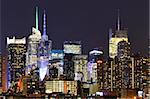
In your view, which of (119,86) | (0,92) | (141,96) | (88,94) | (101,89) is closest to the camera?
(0,92)

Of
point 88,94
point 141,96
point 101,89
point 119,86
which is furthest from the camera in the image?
point 119,86

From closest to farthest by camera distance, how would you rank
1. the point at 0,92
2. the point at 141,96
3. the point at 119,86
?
the point at 0,92 → the point at 141,96 → the point at 119,86

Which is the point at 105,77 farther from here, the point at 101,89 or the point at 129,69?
the point at 101,89

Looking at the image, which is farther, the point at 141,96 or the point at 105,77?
the point at 105,77

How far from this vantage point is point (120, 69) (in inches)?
838

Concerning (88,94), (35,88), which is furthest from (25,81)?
(88,94)

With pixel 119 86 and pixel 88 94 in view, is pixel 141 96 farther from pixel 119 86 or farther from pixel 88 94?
pixel 119 86

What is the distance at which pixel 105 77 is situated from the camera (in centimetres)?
2136

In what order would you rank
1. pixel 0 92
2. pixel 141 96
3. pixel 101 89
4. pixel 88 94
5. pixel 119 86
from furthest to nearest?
pixel 119 86
pixel 101 89
pixel 88 94
pixel 141 96
pixel 0 92

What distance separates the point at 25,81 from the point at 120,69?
4.72 m

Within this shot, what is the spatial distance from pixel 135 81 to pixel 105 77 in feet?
5.16

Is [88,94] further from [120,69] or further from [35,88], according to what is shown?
[120,69]

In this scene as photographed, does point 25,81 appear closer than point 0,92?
No

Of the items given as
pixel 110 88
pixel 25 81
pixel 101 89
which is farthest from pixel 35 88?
pixel 110 88
